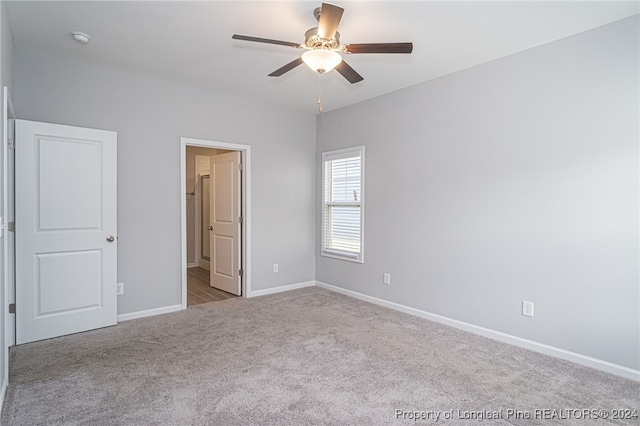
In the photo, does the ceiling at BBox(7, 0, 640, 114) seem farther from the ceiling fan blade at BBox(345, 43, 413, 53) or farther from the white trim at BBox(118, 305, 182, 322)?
the white trim at BBox(118, 305, 182, 322)

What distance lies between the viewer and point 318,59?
252cm

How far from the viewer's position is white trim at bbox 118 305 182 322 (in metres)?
3.88

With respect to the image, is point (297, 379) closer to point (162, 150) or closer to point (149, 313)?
point (149, 313)

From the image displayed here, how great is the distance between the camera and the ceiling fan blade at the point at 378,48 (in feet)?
7.76

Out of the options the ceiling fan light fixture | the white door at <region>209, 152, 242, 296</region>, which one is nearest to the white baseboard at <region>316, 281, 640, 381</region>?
the white door at <region>209, 152, 242, 296</region>

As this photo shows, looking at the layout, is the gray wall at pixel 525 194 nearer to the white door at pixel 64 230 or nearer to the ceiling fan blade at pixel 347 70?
the ceiling fan blade at pixel 347 70

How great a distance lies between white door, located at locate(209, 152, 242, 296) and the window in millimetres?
1300

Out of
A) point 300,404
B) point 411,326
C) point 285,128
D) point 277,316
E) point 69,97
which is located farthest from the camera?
point 285,128

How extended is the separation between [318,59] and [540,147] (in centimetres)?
207

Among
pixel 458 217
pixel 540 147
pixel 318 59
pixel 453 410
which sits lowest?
pixel 453 410

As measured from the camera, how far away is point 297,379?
263 centimetres

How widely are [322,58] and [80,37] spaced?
2082 mm

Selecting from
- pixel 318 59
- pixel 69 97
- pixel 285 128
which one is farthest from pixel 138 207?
pixel 318 59

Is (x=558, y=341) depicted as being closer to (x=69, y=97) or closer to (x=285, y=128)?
(x=285, y=128)
